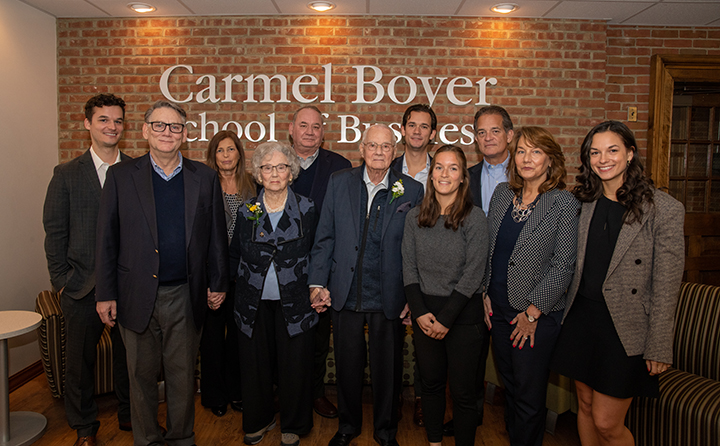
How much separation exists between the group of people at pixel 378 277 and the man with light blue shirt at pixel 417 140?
62 cm

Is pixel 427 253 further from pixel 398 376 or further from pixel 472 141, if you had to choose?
pixel 472 141

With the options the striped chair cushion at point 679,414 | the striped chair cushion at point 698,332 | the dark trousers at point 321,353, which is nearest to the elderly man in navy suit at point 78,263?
the dark trousers at point 321,353

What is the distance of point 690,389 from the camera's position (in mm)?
2584

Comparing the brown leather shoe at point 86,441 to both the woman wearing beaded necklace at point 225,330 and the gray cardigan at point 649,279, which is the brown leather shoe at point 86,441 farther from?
the gray cardigan at point 649,279

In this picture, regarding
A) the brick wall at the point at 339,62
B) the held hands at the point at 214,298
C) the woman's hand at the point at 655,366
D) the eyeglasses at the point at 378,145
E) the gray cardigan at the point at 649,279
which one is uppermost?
the brick wall at the point at 339,62

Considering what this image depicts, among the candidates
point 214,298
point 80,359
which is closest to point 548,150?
point 214,298

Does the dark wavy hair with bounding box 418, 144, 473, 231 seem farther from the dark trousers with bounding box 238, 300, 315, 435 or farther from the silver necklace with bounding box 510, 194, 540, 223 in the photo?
the dark trousers with bounding box 238, 300, 315, 435

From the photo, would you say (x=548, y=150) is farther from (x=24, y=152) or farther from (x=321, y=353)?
Answer: (x=24, y=152)

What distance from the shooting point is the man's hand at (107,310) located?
7.98 feet

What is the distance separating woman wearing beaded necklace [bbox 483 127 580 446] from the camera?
2238 mm

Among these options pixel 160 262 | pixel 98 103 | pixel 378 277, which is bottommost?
pixel 378 277

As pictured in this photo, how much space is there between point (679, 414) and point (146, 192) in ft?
10.6

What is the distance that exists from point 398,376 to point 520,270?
1.02 metres

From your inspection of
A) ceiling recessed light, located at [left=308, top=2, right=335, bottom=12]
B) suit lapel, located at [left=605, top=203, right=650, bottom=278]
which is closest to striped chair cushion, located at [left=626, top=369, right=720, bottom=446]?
suit lapel, located at [left=605, top=203, right=650, bottom=278]
